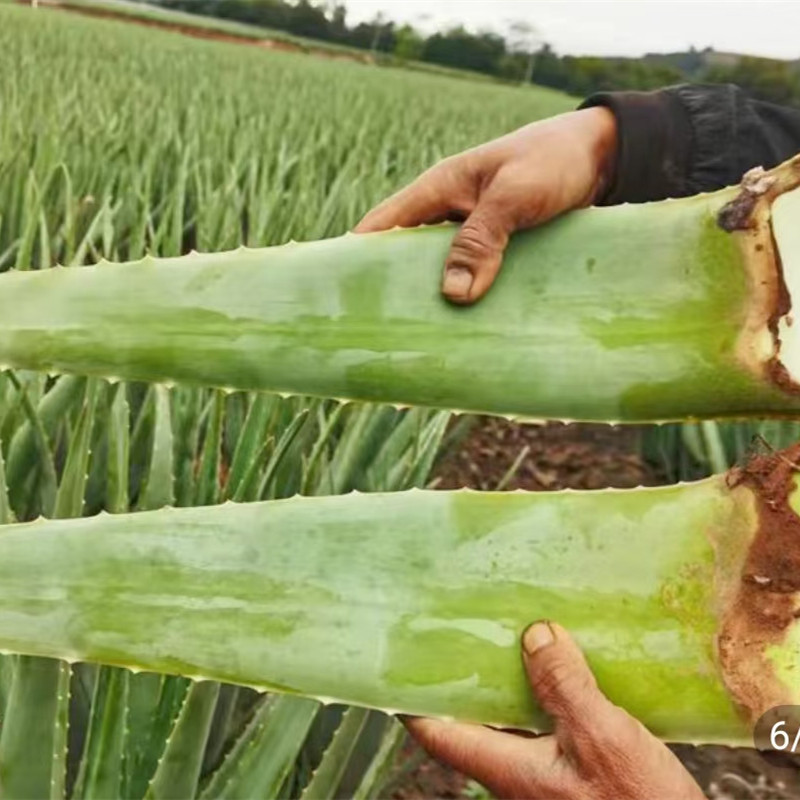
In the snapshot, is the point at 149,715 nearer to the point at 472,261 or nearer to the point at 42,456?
the point at 42,456

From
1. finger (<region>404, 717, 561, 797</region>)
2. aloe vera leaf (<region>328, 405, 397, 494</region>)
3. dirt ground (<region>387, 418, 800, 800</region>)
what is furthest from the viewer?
dirt ground (<region>387, 418, 800, 800</region>)

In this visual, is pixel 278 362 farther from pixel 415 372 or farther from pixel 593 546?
pixel 593 546

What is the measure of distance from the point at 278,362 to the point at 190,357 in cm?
4

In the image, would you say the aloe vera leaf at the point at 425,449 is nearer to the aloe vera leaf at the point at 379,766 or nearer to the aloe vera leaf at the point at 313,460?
the aloe vera leaf at the point at 313,460

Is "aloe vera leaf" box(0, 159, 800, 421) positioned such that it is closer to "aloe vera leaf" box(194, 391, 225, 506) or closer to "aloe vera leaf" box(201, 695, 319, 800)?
"aloe vera leaf" box(201, 695, 319, 800)

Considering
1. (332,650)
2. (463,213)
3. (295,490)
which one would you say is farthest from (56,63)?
(332,650)

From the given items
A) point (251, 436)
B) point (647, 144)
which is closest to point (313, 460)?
point (251, 436)

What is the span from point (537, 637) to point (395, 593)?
64 millimetres

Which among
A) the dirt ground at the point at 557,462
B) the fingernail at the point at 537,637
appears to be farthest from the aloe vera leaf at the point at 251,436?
the dirt ground at the point at 557,462

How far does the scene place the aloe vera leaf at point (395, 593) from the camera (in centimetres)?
49

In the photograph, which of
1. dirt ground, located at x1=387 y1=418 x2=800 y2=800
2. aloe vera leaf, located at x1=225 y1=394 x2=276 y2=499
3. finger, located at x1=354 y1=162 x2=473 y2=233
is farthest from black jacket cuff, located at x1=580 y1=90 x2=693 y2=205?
dirt ground, located at x1=387 y1=418 x2=800 y2=800

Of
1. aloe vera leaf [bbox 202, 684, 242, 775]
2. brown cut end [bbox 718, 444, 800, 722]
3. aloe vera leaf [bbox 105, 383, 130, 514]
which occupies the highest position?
brown cut end [bbox 718, 444, 800, 722]

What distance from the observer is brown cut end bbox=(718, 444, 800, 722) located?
493 millimetres

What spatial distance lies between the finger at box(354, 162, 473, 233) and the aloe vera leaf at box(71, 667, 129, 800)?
0.36 m
